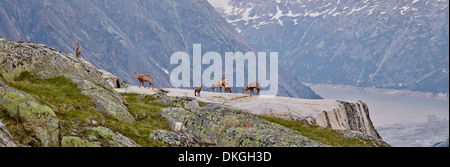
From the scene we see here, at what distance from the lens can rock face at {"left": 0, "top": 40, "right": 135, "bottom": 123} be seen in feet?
87.2

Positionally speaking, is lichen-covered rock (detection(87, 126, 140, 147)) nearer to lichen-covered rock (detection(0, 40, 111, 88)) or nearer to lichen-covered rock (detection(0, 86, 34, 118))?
lichen-covered rock (detection(0, 86, 34, 118))

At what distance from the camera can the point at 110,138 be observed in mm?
19609

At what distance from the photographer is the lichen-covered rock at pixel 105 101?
25.6 metres

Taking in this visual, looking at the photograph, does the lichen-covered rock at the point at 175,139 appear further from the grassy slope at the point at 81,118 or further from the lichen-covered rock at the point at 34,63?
the lichen-covered rock at the point at 34,63

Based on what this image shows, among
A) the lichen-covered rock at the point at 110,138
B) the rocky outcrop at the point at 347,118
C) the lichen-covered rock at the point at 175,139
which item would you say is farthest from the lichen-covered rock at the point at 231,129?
the rocky outcrop at the point at 347,118

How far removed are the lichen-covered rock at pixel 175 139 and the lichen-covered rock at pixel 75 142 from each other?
3.96 meters

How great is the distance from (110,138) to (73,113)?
4507mm

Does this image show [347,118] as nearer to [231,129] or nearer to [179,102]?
[179,102]
